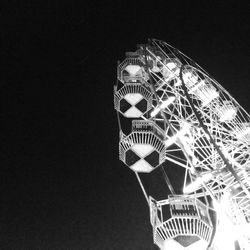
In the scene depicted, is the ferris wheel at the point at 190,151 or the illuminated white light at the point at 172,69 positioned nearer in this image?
the ferris wheel at the point at 190,151

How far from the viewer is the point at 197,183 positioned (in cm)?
627

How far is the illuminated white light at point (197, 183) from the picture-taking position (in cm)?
612

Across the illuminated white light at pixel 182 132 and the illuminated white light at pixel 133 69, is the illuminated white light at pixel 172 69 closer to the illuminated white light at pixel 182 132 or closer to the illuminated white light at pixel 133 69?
the illuminated white light at pixel 133 69

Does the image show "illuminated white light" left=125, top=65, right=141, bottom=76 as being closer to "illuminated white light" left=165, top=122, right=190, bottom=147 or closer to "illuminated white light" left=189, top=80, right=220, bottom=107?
"illuminated white light" left=189, top=80, right=220, bottom=107

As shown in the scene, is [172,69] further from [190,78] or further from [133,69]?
[133,69]

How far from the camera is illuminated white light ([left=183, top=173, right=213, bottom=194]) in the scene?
612 centimetres

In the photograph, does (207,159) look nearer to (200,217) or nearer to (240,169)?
(240,169)

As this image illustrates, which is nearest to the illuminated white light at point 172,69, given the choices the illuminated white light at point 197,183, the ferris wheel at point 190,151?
the ferris wheel at point 190,151

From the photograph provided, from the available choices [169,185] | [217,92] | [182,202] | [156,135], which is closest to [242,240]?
[182,202]

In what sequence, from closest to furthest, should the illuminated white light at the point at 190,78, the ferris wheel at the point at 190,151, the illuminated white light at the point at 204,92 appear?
the ferris wheel at the point at 190,151
the illuminated white light at the point at 204,92
the illuminated white light at the point at 190,78

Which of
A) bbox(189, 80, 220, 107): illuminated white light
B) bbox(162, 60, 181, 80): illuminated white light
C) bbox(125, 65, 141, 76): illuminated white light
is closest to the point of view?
bbox(189, 80, 220, 107): illuminated white light

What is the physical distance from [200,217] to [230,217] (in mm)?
725

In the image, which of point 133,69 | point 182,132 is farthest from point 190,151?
point 133,69

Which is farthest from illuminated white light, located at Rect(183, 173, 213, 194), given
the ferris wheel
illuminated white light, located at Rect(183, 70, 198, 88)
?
illuminated white light, located at Rect(183, 70, 198, 88)
